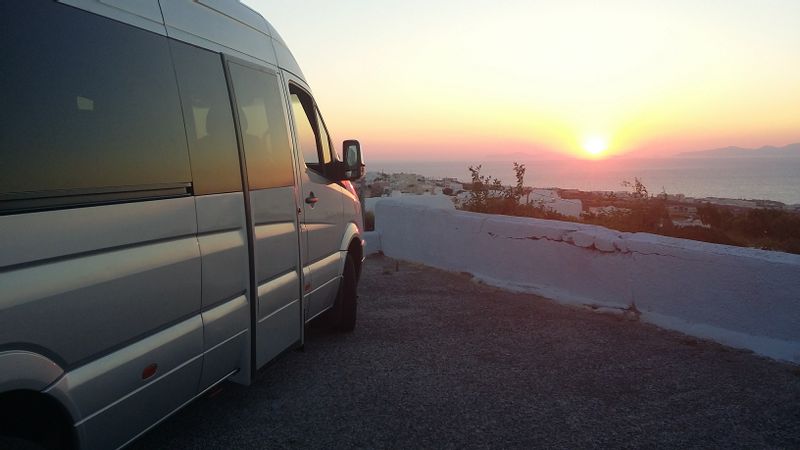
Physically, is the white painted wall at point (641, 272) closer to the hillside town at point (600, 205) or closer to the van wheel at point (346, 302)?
the hillside town at point (600, 205)

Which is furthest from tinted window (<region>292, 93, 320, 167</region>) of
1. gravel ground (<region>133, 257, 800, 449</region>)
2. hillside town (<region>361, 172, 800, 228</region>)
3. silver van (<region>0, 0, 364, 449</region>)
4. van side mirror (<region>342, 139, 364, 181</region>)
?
hillside town (<region>361, 172, 800, 228</region>)

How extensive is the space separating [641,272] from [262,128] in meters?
4.00

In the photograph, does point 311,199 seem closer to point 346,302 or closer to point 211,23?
point 346,302

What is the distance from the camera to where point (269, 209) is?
3723mm

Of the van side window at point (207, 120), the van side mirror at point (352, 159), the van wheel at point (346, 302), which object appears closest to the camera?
the van side window at point (207, 120)

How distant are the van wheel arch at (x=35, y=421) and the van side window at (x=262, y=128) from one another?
168 centimetres

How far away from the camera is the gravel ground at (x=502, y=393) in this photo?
3541 millimetres

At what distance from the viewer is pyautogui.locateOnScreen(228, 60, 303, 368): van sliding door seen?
355 centimetres

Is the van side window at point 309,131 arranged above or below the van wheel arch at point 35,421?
above

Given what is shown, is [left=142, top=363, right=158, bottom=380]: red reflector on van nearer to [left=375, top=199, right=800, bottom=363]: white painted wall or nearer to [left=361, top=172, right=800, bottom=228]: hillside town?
[left=375, top=199, right=800, bottom=363]: white painted wall

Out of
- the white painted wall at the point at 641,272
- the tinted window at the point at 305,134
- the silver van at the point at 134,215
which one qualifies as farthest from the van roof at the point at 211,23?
the white painted wall at the point at 641,272

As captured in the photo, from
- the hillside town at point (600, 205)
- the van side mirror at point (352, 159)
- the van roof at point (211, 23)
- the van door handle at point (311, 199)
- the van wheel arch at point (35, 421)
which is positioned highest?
the van roof at point (211, 23)

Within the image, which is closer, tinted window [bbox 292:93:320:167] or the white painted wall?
tinted window [bbox 292:93:320:167]

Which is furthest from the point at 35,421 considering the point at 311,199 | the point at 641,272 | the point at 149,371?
the point at 641,272
